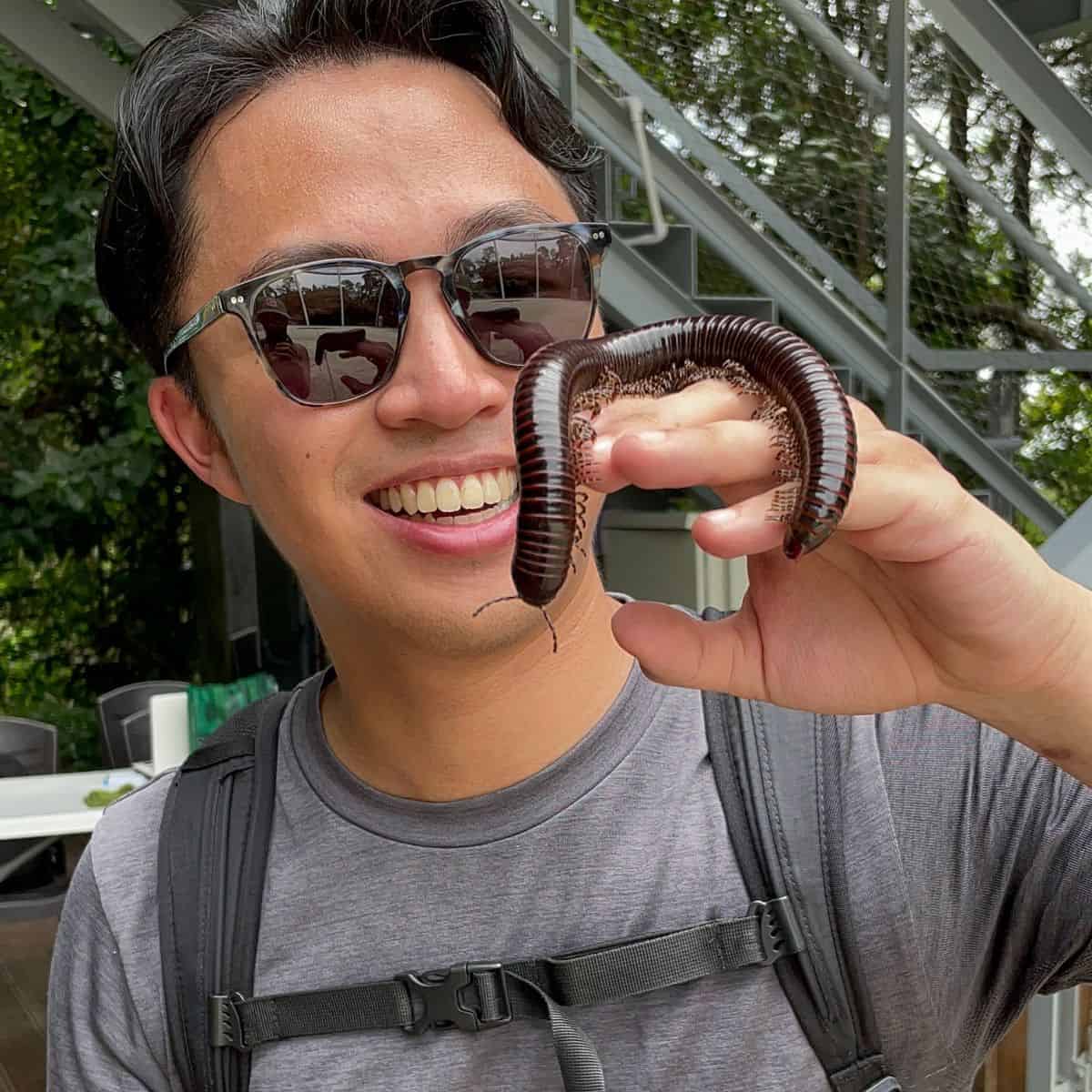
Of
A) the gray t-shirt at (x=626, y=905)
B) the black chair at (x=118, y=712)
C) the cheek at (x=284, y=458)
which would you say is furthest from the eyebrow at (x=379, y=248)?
the black chair at (x=118, y=712)

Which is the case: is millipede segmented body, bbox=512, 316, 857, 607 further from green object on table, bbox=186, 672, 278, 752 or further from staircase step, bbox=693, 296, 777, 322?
staircase step, bbox=693, 296, 777, 322

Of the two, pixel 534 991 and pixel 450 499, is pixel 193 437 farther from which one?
pixel 534 991

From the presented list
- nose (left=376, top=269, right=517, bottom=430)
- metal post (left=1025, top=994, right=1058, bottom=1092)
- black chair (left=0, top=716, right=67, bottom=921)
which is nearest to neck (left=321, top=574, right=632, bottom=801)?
nose (left=376, top=269, right=517, bottom=430)

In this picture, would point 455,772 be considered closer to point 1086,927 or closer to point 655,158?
point 1086,927

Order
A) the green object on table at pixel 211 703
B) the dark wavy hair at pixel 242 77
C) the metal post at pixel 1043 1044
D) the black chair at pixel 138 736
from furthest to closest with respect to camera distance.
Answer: the black chair at pixel 138 736
the green object on table at pixel 211 703
the metal post at pixel 1043 1044
the dark wavy hair at pixel 242 77

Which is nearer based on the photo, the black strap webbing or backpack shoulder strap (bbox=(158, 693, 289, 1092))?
the black strap webbing

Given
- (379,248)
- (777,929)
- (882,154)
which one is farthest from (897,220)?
(777,929)

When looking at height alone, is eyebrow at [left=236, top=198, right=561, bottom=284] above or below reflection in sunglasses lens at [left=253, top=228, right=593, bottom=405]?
above

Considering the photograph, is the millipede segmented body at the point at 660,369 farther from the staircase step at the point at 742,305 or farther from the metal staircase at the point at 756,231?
the staircase step at the point at 742,305
